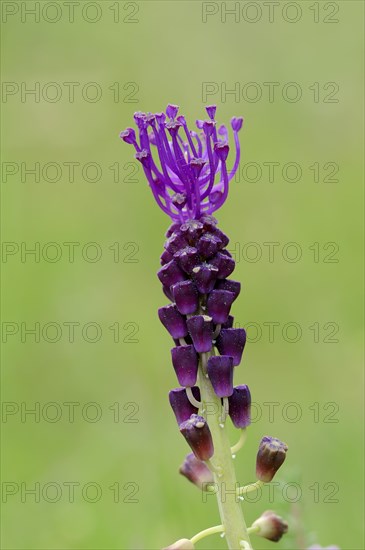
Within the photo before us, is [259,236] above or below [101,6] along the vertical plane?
below

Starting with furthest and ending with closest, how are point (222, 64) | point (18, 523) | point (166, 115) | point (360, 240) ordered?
point (222, 64) < point (360, 240) < point (18, 523) < point (166, 115)

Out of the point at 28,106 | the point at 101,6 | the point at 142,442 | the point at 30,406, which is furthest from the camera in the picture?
the point at 101,6

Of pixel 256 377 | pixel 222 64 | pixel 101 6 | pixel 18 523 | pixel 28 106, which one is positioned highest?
pixel 101 6

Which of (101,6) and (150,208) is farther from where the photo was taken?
(101,6)

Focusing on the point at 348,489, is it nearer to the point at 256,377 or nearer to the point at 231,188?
the point at 256,377

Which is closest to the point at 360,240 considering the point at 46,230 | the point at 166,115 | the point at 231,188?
the point at 231,188

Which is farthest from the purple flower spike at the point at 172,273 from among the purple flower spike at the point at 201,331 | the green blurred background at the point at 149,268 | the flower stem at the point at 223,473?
the green blurred background at the point at 149,268
